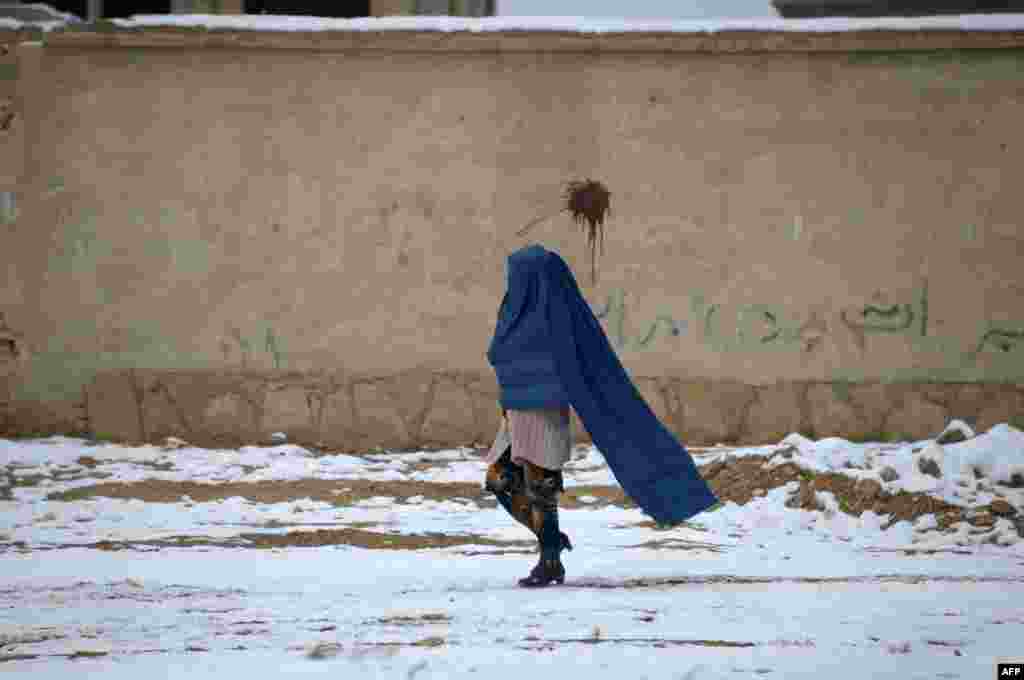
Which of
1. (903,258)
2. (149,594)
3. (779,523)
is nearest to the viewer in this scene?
(149,594)

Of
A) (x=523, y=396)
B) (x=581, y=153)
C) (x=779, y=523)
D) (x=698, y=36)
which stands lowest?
(x=779, y=523)

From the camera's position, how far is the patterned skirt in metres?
6.39

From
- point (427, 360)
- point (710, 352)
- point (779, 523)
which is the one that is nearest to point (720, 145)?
point (710, 352)

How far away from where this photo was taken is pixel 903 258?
11586 mm

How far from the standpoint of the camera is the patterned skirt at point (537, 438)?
252 inches

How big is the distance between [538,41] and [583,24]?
1.35 ft

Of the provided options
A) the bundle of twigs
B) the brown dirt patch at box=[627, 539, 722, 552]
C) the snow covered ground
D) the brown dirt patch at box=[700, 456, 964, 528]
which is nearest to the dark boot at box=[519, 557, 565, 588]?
the snow covered ground

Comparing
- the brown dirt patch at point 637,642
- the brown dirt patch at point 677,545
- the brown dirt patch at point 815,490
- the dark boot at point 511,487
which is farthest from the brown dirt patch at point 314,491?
the brown dirt patch at point 637,642

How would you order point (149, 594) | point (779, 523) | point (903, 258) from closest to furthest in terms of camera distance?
1. point (149, 594)
2. point (779, 523)
3. point (903, 258)

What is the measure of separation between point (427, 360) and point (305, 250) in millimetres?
1329

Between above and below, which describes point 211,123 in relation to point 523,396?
above

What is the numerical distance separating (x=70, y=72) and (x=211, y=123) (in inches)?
47.3

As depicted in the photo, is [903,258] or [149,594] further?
[903,258]

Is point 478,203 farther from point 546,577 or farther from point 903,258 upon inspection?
point 546,577
